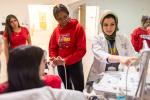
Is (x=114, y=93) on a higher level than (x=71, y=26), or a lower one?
lower

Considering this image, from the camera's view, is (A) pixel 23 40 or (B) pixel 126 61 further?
(A) pixel 23 40

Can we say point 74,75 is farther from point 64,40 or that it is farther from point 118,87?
point 118,87

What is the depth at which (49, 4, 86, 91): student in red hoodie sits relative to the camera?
250 cm

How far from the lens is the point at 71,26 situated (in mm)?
2561

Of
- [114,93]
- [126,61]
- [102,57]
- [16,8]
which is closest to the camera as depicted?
[126,61]

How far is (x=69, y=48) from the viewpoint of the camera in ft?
8.41

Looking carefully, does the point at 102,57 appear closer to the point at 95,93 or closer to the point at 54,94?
the point at 95,93

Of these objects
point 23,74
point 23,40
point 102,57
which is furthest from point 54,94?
point 23,40

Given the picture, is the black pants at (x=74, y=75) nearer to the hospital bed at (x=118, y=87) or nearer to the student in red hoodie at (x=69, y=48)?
the student in red hoodie at (x=69, y=48)

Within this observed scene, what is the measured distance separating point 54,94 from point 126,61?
0.65 m

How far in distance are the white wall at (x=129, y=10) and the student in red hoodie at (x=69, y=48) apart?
1392 mm

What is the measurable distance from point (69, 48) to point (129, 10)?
5.74 feet

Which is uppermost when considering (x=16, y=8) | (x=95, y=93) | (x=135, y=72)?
(x=16, y=8)

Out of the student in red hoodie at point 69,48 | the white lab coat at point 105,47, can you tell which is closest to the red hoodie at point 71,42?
the student in red hoodie at point 69,48
